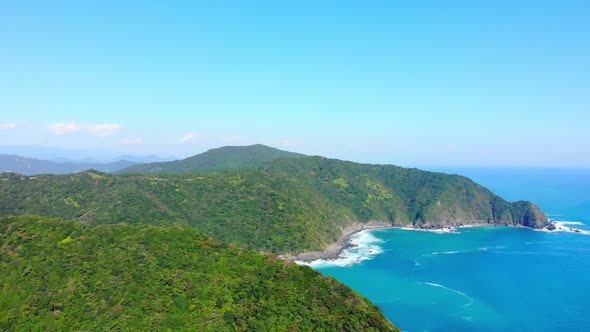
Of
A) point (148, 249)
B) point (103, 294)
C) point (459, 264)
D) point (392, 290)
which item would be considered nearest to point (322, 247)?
point (392, 290)

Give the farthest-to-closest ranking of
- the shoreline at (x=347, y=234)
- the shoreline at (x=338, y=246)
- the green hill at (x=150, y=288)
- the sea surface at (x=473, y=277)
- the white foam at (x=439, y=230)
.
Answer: the white foam at (x=439, y=230), the shoreline at (x=347, y=234), the shoreline at (x=338, y=246), the sea surface at (x=473, y=277), the green hill at (x=150, y=288)

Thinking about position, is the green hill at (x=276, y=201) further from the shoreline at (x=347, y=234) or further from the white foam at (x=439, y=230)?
the white foam at (x=439, y=230)

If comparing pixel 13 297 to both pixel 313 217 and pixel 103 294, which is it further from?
pixel 313 217

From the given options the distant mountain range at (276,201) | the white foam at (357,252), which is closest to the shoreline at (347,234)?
the white foam at (357,252)

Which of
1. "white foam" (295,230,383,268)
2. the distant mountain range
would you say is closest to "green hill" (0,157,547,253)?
the distant mountain range

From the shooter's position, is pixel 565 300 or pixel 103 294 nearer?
pixel 103 294

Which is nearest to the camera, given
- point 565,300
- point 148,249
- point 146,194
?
point 148,249

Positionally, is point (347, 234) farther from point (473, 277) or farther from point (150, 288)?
point (150, 288)

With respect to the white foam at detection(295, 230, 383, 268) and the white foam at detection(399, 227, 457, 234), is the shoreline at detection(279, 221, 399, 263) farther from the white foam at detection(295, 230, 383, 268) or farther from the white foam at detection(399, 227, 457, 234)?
the white foam at detection(399, 227, 457, 234)
